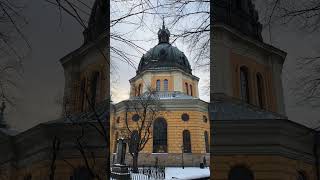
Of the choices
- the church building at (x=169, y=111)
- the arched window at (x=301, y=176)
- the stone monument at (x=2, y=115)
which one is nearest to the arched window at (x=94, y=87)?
the church building at (x=169, y=111)

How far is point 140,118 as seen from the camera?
254 centimetres

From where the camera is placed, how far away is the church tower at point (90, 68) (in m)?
2.57

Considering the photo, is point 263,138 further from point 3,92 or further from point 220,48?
point 3,92

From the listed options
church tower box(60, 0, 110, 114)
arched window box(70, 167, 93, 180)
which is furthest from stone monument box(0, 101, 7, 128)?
arched window box(70, 167, 93, 180)

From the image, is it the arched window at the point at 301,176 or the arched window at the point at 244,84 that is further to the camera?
the arched window at the point at 244,84

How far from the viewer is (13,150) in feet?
8.00

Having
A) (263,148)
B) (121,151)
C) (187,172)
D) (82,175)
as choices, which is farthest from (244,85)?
(82,175)

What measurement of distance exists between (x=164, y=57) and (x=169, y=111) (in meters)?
0.36

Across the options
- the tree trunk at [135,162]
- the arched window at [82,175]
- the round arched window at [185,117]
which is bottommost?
the arched window at [82,175]

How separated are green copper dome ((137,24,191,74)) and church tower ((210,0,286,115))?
0.20m

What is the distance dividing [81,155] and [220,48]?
1.11 m

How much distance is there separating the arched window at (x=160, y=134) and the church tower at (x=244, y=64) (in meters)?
0.36

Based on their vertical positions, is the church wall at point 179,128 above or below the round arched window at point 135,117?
below

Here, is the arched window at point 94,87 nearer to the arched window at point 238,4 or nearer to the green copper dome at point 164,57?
the green copper dome at point 164,57
